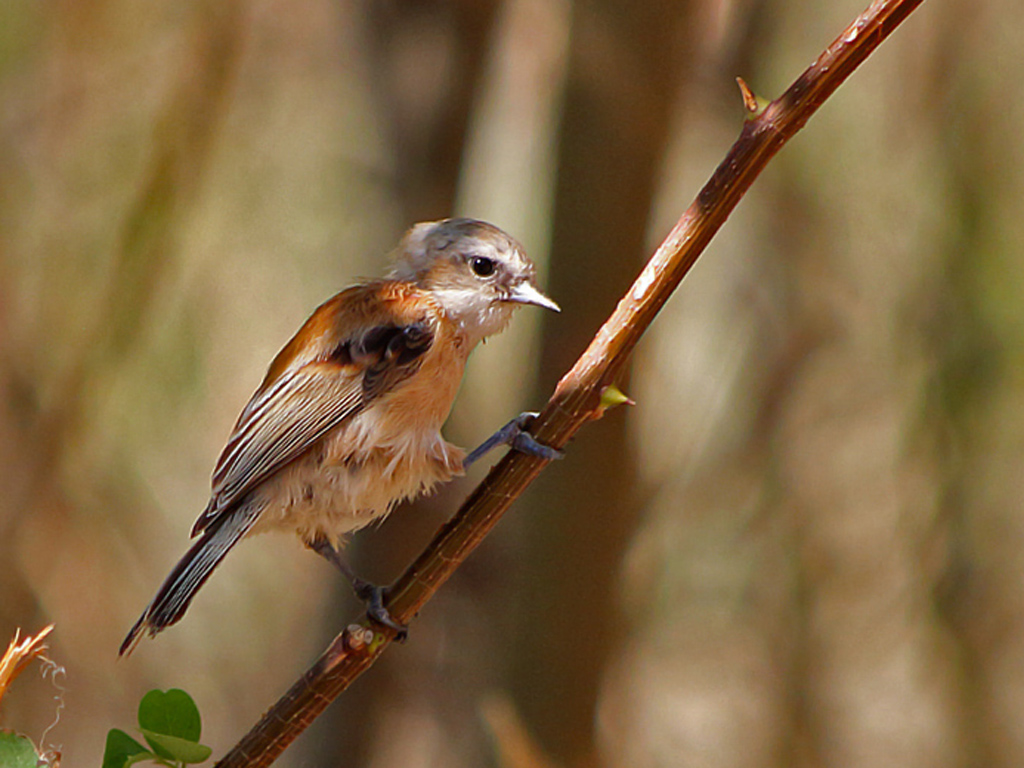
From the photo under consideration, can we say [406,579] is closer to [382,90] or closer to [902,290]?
[382,90]

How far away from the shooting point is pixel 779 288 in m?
4.09

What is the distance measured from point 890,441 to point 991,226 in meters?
0.89

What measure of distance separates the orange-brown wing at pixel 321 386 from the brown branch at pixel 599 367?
2.00 feet

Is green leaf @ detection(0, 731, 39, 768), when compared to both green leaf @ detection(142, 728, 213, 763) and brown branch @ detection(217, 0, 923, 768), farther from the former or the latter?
brown branch @ detection(217, 0, 923, 768)

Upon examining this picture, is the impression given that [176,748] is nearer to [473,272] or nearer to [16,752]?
[16,752]

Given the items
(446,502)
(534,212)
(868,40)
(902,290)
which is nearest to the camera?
(868,40)

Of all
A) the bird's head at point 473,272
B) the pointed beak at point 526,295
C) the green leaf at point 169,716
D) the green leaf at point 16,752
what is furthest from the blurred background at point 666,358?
the green leaf at point 16,752

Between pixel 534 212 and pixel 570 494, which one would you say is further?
pixel 534 212

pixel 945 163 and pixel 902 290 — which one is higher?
pixel 945 163


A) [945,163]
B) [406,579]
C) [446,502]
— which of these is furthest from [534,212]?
[406,579]

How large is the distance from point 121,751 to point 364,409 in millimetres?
1067

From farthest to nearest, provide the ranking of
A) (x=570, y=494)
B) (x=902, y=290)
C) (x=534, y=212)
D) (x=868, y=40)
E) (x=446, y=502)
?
(x=902, y=290)
(x=534, y=212)
(x=446, y=502)
(x=570, y=494)
(x=868, y=40)

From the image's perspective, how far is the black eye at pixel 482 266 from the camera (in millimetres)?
2078

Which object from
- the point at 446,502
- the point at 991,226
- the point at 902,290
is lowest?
the point at 446,502
